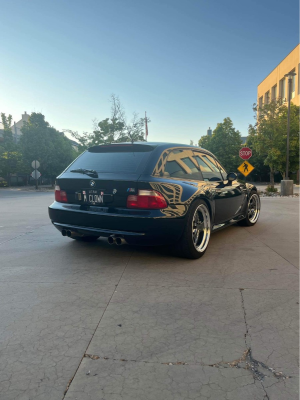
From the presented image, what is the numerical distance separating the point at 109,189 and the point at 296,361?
275 cm

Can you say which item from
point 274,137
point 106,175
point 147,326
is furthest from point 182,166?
point 274,137

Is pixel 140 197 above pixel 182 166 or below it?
below

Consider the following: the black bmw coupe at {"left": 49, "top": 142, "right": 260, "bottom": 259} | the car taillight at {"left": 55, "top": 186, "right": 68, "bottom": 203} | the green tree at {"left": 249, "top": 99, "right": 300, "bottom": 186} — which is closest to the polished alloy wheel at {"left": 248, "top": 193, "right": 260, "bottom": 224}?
the black bmw coupe at {"left": 49, "top": 142, "right": 260, "bottom": 259}

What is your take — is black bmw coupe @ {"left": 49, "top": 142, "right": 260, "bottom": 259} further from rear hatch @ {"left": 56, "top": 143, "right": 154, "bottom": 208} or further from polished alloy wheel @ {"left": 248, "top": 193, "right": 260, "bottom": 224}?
polished alloy wheel @ {"left": 248, "top": 193, "right": 260, "bottom": 224}

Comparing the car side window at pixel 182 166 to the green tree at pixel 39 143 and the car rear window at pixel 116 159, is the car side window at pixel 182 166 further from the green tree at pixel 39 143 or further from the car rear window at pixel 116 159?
the green tree at pixel 39 143

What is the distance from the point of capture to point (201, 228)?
4762mm

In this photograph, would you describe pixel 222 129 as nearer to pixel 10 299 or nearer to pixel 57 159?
pixel 57 159

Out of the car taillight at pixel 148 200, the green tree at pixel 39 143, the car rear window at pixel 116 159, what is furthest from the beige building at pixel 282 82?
the car taillight at pixel 148 200

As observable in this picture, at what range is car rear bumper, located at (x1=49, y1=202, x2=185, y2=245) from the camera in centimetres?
A: 403

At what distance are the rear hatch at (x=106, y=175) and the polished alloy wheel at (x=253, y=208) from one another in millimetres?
3381

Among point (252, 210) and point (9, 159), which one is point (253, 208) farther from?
point (9, 159)

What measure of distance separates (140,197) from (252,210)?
12.9 feet

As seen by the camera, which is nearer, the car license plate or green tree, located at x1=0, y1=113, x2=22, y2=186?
the car license plate

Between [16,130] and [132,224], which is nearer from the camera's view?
[132,224]
